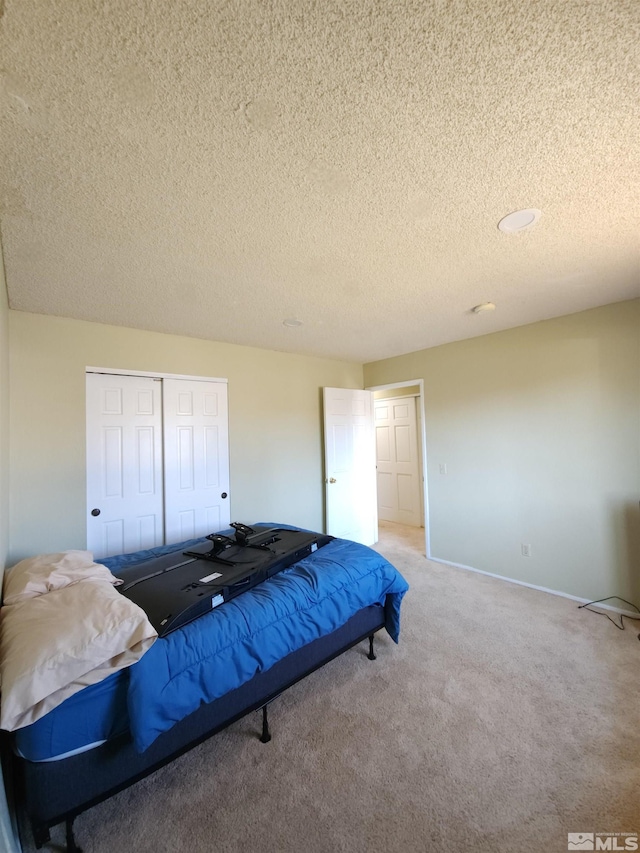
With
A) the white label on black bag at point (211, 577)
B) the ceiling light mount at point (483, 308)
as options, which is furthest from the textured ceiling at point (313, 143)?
the white label on black bag at point (211, 577)

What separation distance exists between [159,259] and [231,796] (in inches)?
102

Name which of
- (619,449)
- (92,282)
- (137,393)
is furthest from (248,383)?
(619,449)

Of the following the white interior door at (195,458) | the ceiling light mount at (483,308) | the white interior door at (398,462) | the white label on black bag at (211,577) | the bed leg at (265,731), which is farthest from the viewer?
the white interior door at (398,462)

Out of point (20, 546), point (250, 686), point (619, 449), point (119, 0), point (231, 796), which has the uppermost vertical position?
point (119, 0)

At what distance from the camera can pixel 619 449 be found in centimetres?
272

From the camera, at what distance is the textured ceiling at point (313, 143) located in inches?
32.5

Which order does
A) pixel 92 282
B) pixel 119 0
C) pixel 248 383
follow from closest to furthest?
1. pixel 119 0
2. pixel 92 282
3. pixel 248 383

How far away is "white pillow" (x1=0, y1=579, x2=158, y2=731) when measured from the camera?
3.43 ft

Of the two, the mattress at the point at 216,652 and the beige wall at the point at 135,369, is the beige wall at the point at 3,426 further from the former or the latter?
the mattress at the point at 216,652

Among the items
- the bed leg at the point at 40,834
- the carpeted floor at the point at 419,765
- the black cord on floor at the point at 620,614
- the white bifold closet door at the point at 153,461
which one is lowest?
the carpeted floor at the point at 419,765

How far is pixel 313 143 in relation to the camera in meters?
1.15

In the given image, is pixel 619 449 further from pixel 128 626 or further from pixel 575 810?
pixel 128 626

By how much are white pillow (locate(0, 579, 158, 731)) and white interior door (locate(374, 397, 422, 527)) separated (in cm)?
468

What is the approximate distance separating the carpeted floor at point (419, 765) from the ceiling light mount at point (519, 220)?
8.18ft
